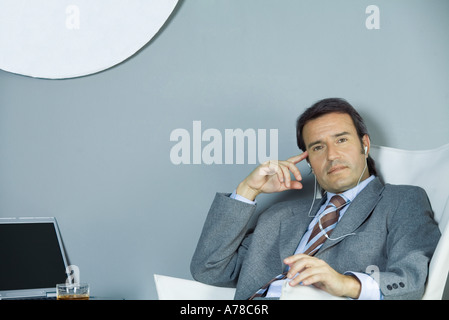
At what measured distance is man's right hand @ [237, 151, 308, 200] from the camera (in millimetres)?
1724

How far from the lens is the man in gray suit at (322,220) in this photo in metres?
1.55

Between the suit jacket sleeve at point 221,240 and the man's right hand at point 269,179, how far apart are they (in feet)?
0.19

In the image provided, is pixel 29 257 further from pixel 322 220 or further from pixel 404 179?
pixel 404 179

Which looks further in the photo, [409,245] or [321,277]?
[409,245]

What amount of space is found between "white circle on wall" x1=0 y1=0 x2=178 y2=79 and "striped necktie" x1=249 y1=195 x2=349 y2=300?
0.92m

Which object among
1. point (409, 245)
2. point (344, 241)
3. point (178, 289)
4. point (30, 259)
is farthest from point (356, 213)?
point (30, 259)

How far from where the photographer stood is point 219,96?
208 centimetres

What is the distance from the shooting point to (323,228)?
5.63 feet

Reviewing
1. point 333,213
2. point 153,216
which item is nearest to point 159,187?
point 153,216

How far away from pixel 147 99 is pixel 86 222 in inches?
20.3

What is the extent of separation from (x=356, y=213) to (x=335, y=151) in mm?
228

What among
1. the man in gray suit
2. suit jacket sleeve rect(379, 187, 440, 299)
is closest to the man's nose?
the man in gray suit
